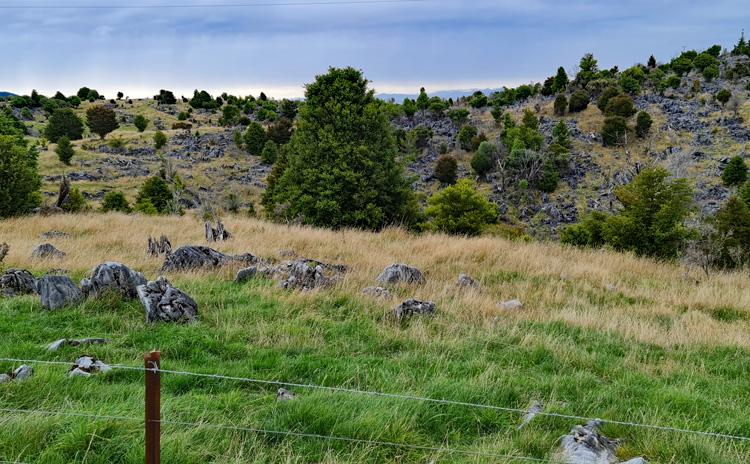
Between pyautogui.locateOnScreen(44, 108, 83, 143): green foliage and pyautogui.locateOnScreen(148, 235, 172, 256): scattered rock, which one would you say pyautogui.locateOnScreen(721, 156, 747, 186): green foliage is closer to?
pyautogui.locateOnScreen(148, 235, 172, 256): scattered rock

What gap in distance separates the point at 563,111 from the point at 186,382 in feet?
176

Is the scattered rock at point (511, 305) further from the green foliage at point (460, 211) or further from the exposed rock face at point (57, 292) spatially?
the green foliage at point (460, 211)

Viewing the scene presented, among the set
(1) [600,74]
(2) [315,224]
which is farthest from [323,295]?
(1) [600,74]

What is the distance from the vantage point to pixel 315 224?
17000 millimetres

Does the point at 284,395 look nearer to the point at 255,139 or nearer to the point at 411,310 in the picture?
the point at 411,310

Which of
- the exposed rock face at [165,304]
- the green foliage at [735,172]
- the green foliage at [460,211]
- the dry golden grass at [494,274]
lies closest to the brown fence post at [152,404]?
the exposed rock face at [165,304]

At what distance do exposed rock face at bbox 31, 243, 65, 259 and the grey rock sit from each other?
820cm

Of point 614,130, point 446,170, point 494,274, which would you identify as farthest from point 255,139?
point 494,274

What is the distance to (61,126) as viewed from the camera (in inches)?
2014

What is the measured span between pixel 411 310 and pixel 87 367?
12.5 feet

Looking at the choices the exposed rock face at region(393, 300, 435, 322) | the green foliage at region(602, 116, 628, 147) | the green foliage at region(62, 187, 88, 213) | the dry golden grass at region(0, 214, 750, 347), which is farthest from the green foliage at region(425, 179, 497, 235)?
the green foliage at region(602, 116, 628, 147)

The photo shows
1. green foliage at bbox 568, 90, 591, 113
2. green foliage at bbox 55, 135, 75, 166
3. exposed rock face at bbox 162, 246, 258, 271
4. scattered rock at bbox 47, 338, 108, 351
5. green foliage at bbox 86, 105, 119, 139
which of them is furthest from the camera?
green foliage at bbox 86, 105, 119, 139

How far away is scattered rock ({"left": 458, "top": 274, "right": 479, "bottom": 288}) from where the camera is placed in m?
8.66

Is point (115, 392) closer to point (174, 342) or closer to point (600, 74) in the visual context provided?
point (174, 342)
